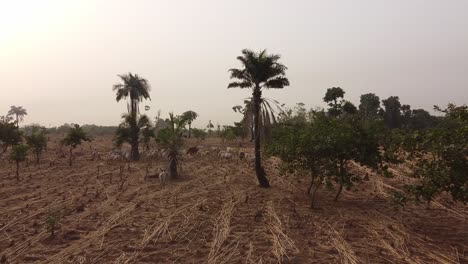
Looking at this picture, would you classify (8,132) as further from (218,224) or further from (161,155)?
(218,224)

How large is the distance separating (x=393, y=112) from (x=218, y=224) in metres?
48.6

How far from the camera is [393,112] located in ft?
182

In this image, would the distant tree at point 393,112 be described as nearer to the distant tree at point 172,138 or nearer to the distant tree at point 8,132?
the distant tree at point 172,138

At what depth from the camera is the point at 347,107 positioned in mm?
Result: 45406

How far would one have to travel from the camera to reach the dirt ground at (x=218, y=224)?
10.7 metres

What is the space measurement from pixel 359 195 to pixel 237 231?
918 cm

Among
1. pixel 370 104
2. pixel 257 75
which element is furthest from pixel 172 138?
pixel 370 104

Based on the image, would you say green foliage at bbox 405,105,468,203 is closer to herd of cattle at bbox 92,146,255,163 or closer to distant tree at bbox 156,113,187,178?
distant tree at bbox 156,113,187,178

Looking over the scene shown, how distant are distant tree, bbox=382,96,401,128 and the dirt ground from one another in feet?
117

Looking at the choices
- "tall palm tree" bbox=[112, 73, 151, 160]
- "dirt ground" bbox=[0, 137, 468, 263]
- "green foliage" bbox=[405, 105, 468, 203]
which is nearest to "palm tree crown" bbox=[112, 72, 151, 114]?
"tall palm tree" bbox=[112, 73, 151, 160]

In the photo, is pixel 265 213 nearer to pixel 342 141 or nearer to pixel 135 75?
pixel 342 141

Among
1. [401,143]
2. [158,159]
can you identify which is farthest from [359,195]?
[158,159]

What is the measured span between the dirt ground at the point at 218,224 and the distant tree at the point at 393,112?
35651 millimetres

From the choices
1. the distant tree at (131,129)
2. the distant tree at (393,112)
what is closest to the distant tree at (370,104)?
the distant tree at (393,112)
